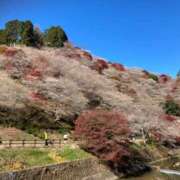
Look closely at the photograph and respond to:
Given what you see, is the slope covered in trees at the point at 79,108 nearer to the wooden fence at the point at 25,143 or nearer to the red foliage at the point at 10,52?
the red foliage at the point at 10,52

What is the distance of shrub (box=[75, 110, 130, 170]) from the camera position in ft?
88.2

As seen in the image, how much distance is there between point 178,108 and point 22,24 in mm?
33456

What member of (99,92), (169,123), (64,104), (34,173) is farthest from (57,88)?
(169,123)

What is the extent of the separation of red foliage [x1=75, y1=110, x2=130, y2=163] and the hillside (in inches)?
117

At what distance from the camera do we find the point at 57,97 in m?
35.3

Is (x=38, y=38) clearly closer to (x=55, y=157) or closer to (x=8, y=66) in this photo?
(x=8, y=66)

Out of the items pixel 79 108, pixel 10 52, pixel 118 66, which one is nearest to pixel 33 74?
pixel 10 52

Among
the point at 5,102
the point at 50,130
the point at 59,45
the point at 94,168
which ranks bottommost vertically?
the point at 94,168

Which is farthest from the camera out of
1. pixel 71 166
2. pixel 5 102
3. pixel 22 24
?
pixel 22 24

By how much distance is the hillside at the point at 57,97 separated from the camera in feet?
104

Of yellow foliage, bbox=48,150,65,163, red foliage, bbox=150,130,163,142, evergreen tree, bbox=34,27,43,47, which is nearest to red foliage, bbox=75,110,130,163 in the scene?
yellow foliage, bbox=48,150,65,163

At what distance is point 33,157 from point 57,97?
14.6 metres

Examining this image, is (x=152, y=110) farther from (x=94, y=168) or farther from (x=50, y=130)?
(x=94, y=168)

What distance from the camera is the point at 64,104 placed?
35250mm
